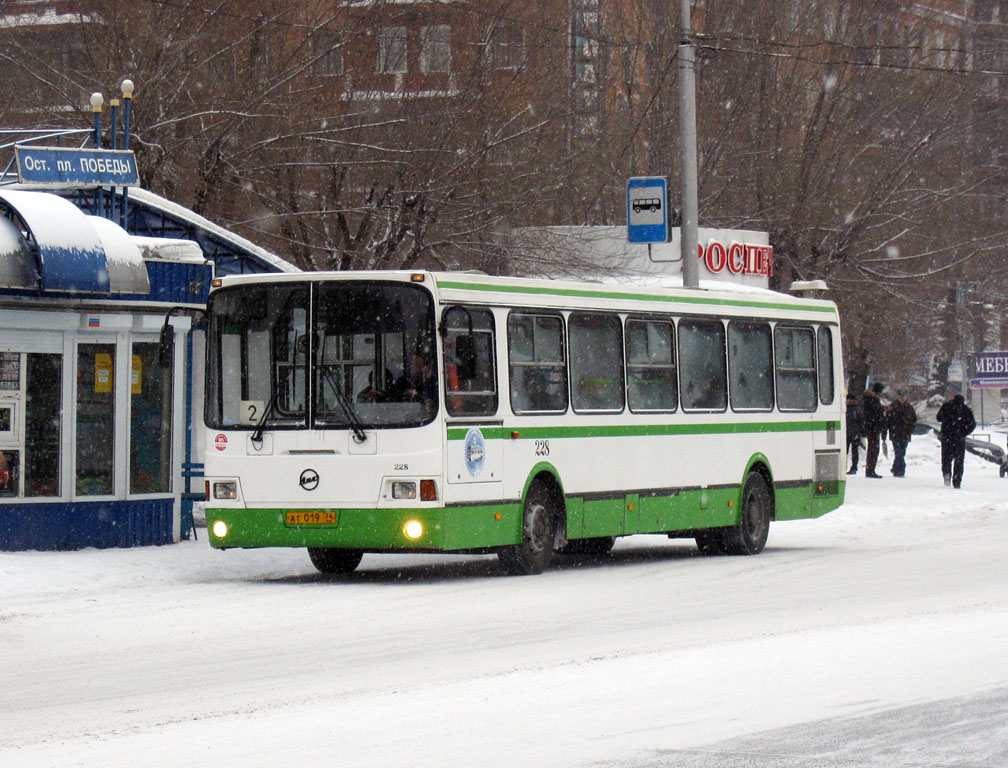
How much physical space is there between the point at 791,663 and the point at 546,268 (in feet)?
57.6

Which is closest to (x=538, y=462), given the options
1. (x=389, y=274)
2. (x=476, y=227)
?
(x=389, y=274)

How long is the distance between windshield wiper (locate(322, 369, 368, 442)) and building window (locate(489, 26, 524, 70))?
12582mm

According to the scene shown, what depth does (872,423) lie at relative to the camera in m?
34.6

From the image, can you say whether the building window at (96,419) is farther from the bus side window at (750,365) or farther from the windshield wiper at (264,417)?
the bus side window at (750,365)

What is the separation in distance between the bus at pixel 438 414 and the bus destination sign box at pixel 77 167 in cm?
355

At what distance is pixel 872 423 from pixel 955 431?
151cm

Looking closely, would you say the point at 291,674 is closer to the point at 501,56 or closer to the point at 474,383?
the point at 474,383

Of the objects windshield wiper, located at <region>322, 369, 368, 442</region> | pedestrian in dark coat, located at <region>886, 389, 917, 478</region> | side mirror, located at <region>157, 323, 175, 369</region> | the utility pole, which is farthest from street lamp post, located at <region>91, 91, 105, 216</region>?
pedestrian in dark coat, located at <region>886, 389, 917, 478</region>

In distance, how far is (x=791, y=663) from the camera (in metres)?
10.7

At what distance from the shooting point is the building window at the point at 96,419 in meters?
18.7

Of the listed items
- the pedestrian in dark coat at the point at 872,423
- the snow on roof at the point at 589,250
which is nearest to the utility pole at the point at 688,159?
the snow on roof at the point at 589,250

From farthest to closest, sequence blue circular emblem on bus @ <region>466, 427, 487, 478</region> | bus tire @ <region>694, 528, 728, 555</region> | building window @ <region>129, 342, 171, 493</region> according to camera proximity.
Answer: bus tire @ <region>694, 528, 728, 555</region>
building window @ <region>129, 342, 171, 493</region>
blue circular emblem on bus @ <region>466, 427, 487, 478</region>

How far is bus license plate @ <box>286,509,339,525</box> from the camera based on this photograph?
16.0m

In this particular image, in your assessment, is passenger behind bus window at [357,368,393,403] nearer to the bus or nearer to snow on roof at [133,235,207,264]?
the bus
